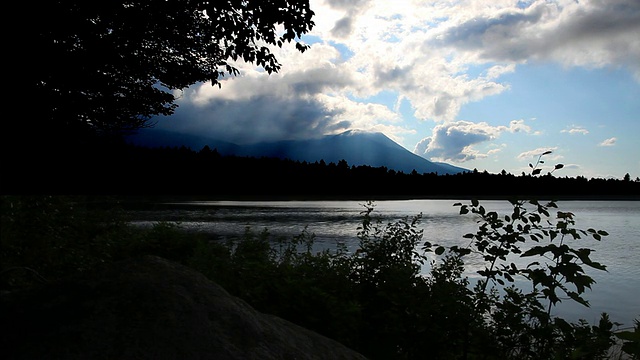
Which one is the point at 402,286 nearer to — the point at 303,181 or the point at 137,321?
the point at 137,321

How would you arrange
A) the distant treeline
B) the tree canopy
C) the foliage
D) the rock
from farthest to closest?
the distant treeline < the tree canopy < the foliage < the rock

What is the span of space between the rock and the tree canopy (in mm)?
6203

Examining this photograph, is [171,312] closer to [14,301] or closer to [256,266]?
[14,301]

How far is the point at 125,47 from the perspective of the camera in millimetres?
9656

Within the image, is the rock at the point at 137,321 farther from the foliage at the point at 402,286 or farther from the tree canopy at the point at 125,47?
the tree canopy at the point at 125,47

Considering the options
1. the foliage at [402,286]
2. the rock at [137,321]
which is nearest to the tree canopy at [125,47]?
the foliage at [402,286]

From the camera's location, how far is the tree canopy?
801cm

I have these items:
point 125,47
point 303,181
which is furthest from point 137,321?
point 303,181

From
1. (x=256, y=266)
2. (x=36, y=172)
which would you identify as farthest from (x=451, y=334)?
(x=36, y=172)

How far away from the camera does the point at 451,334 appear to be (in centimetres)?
607

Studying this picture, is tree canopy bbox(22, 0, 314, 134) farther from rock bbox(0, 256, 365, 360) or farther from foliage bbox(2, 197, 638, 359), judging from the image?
rock bbox(0, 256, 365, 360)

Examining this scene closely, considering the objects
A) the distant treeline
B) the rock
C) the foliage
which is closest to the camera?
the rock

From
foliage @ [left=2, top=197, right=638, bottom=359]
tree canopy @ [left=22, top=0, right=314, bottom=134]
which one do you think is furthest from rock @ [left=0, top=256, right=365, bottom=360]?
tree canopy @ [left=22, top=0, right=314, bottom=134]

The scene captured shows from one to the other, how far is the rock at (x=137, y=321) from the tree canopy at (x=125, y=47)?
6203 millimetres
